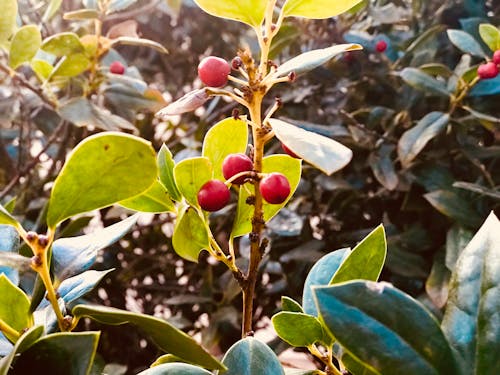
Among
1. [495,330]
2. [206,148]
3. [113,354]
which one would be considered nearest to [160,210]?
[206,148]

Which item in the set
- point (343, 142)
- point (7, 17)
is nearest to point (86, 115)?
point (7, 17)

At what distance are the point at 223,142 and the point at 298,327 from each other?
18cm

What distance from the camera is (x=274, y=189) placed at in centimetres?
45

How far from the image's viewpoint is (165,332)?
36cm

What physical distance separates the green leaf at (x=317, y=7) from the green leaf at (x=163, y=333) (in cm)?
29

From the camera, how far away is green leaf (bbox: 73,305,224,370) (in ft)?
1.17

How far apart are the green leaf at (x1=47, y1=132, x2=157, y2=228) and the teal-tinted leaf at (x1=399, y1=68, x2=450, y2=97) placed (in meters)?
0.80

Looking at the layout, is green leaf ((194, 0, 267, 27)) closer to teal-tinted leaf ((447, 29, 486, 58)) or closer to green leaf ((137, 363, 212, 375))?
green leaf ((137, 363, 212, 375))

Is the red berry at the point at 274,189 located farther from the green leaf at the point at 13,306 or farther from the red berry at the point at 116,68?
the red berry at the point at 116,68

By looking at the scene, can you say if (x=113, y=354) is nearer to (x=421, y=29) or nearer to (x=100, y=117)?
(x=100, y=117)

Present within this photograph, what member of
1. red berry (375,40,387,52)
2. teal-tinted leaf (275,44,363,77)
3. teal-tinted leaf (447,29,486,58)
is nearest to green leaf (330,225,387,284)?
teal-tinted leaf (275,44,363,77)

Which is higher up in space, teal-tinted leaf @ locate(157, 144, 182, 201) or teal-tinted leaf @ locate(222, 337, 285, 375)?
teal-tinted leaf @ locate(157, 144, 182, 201)

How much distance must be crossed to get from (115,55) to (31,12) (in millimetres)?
184

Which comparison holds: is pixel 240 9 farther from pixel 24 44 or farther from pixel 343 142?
pixel 343 142
